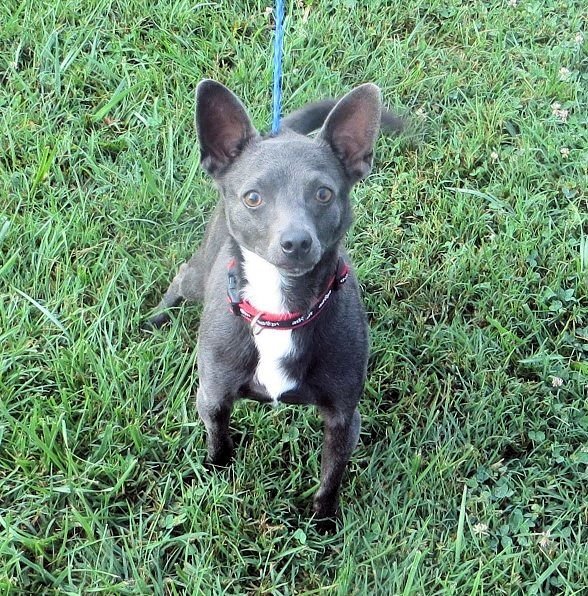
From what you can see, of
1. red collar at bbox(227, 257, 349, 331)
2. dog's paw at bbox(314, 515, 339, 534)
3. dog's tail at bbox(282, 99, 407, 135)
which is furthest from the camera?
dog's tail at bbox(282, 99, 407, 135)

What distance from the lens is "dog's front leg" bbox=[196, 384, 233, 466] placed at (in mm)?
2730

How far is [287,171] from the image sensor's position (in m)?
2.41

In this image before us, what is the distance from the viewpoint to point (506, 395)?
332 centimetres

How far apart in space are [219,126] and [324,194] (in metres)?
0.43

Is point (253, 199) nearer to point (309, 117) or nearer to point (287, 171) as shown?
point (287, 171)

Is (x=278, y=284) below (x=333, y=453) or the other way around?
the other way around

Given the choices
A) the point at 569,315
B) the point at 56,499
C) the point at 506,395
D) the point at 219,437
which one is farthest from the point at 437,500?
the point at 56,499

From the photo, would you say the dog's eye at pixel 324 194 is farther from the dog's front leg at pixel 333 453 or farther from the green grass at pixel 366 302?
the green grass at pixel 366 302

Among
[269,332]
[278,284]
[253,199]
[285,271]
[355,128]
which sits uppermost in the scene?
[355,128]

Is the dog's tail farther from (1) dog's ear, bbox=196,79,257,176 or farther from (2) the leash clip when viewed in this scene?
(2) the leash clip

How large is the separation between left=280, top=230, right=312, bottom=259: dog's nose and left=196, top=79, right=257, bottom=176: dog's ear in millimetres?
504

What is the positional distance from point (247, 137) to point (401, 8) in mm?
2570

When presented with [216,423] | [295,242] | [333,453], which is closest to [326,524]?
[333,453]

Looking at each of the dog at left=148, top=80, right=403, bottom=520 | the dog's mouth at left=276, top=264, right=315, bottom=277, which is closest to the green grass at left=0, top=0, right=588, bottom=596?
Result: the dog at left=148, top=80, right=403, bottom=520
